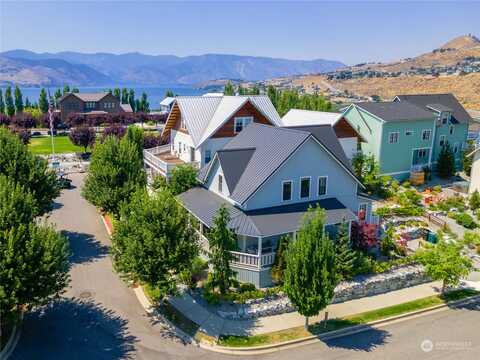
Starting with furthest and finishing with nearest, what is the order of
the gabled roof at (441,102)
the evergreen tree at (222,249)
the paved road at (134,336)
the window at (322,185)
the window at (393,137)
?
the gabled roof at (441,102)
the window at (393,137)
the window at (322,185)
the evergreen tree at (222,249)
the paved road at (134,336)

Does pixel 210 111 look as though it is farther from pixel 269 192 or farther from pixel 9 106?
pixel 9 106

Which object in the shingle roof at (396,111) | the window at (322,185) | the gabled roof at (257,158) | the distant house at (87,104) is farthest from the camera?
the distant house at (87,104)

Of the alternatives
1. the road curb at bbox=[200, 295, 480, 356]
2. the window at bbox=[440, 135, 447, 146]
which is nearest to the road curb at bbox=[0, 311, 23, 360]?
the road curb at bbox=[200, 295, 480, 356]

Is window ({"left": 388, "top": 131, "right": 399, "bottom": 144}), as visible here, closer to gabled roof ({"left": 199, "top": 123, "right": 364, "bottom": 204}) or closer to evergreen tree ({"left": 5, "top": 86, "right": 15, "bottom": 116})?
gabled roof ({"left": 199, "top": 123, "right": 364, "bottom": 204})

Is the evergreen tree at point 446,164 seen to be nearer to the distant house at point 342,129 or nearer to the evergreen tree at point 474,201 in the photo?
the evergreen tree at point 474,201

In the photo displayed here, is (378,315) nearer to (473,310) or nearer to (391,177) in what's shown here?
(473,310)

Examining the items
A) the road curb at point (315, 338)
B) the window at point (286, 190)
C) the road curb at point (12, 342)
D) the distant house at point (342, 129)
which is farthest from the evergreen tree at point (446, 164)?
the road curb at point (12, 342)

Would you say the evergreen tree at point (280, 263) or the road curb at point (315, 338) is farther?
the evergreen tree at point (280, 263)

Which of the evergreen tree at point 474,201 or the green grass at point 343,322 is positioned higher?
the evergreen tree at point 474,201
